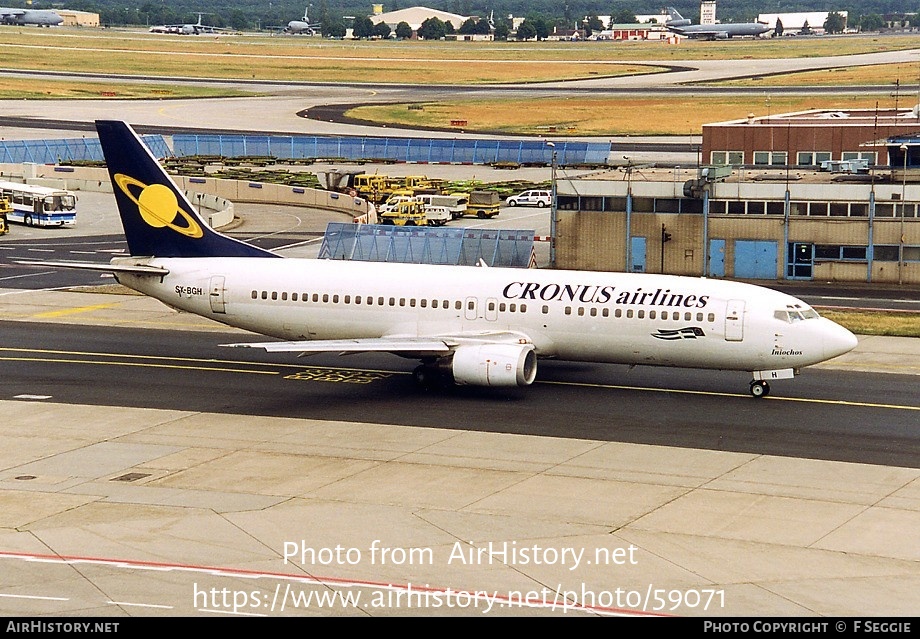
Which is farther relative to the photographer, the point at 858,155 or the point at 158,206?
the point at 858,155

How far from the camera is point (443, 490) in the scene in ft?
115

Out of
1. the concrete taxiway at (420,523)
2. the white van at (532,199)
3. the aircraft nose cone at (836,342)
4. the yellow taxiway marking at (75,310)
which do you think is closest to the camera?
the concrete taxiway at (420,523)

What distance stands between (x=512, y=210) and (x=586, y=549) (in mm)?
83114

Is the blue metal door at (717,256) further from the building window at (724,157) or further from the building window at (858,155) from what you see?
the building window at (858,155)

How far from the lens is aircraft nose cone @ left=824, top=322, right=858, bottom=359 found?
147 ft

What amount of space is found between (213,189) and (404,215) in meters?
27.9

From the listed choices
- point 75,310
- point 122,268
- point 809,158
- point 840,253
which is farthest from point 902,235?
point 75,310

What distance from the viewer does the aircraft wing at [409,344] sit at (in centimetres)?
4556

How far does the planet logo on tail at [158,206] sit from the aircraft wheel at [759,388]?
71.6 ft

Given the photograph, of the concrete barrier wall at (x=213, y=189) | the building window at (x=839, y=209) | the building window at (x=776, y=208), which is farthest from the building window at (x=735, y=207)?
the concrete barrier wall at (x=213, y=189)

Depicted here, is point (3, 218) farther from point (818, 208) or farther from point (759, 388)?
point (759, 388)

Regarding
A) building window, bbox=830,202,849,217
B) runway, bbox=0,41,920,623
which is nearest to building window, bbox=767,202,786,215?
building window, bbox=830,202,849,217

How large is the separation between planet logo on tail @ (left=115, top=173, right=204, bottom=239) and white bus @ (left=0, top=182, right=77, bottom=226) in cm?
5069

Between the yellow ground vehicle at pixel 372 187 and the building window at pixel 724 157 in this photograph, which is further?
the yellow ground vehicle at pixel 372 187
